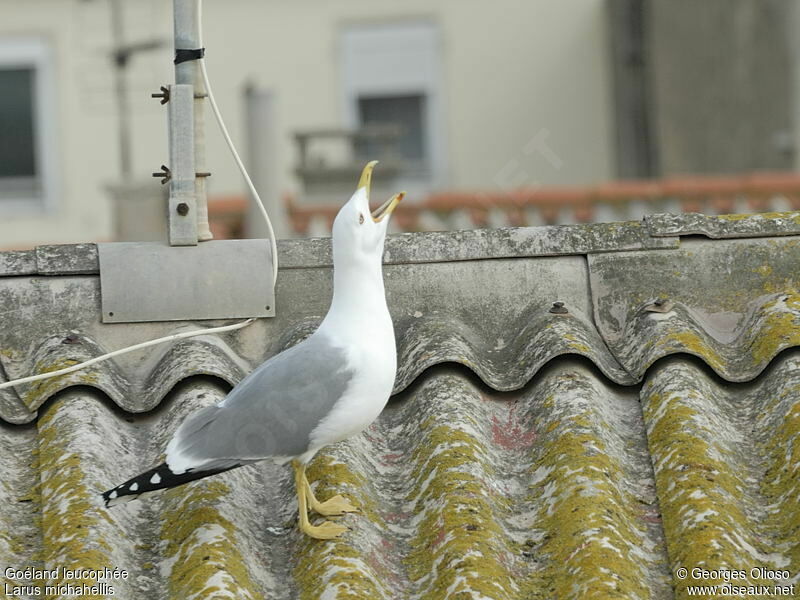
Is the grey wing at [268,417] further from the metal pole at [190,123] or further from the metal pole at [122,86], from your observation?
the metal pole at [122,86]

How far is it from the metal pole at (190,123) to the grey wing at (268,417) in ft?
2.34

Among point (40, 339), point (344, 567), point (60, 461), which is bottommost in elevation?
point (344, 567)

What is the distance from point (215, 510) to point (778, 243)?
57.1 inches

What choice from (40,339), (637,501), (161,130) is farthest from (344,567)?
(161,130)

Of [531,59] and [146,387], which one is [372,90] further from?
[146,387]

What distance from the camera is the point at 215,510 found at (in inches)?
108

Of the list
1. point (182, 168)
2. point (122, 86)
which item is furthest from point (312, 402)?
point (122, 86)

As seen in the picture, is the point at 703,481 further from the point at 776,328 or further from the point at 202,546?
the point at 202,546

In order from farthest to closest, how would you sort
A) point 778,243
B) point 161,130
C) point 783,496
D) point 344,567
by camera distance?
point 161,130 < point 778,243 < point 783,496 < point 344,567

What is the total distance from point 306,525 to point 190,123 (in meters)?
1.04

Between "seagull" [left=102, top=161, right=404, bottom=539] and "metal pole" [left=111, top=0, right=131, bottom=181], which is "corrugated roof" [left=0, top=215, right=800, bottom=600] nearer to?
"seagull" [left=102, top=161, right=404, bottom=539]

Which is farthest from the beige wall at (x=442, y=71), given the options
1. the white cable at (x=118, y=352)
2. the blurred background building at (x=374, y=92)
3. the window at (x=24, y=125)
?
the white cable at (x=118, y=352)

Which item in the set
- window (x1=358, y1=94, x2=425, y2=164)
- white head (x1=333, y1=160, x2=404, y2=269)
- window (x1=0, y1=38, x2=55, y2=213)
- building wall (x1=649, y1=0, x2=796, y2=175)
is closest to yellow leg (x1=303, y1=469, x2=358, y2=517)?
white head (x1=333, y1=160, x2=404, y2=269)

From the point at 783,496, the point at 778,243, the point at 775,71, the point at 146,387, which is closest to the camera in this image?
the point at 783,496
